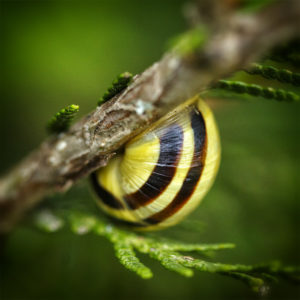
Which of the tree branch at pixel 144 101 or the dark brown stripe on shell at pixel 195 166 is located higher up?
the tree branch at pixel 144 101

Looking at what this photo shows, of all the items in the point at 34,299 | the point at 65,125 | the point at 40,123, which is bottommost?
the point at 34,299

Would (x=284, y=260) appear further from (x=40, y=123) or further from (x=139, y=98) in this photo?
(x=40, y=123)

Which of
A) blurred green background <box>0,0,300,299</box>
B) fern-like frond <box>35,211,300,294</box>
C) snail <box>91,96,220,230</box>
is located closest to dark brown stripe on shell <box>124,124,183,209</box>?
snail <box>91,96,220,230</box>

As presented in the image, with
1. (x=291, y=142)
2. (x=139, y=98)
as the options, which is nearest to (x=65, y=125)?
(x=139, y=98)

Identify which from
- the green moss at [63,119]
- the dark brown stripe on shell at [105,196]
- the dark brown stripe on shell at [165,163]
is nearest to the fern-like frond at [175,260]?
the dark brown stripe on shell at [105,196]

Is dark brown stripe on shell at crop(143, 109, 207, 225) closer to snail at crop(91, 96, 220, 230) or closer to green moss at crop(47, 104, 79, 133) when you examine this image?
snail at crop(91, 96, 220, 230)

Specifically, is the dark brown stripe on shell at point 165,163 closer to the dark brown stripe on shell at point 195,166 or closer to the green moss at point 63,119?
the dark brown stripe on shell at point 195,166

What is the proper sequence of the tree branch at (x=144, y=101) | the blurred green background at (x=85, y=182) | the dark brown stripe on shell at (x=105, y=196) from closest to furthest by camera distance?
1. the tree branch at (x=144, y=101)
2. the dark brown stripe on shell at (x=105, y=196)
3. the blurred green background at (x=85, y=182)
